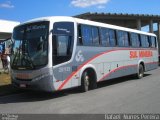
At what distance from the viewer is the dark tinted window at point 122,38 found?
17.4 metres

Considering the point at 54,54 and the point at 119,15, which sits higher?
the point at 119,15

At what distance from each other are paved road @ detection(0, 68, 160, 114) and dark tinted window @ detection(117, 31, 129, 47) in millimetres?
4241

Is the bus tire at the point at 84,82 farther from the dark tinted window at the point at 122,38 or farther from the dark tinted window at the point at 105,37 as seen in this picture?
the dark tinted window at the point at 122,38

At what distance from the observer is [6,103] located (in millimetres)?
11594

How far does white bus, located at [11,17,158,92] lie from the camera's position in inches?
471

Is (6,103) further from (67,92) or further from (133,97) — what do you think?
(133,97)

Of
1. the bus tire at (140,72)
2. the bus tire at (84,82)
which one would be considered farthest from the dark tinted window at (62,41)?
the bus tire at (140,72)

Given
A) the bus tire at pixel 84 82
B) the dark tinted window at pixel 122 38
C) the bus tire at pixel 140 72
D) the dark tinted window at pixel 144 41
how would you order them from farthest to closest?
the dark tinted window at pixel 144 41 → the bus tire at pixel 140 72 → the dark tinted window at pixel 122 38 → the bus tire at pixel 84 82

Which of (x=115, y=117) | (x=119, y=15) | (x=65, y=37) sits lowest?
(x=115, y=117)

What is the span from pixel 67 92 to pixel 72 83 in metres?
1.19

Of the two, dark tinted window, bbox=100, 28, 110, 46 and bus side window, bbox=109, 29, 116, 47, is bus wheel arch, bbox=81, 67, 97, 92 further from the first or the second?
bus side window, bbox=109, 29, 116, 47

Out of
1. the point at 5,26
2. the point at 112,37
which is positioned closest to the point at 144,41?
the point at 112,37

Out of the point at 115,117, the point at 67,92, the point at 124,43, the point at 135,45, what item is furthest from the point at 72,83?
the point at 135,45

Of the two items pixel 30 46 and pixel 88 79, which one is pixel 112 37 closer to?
pixel 88 79
